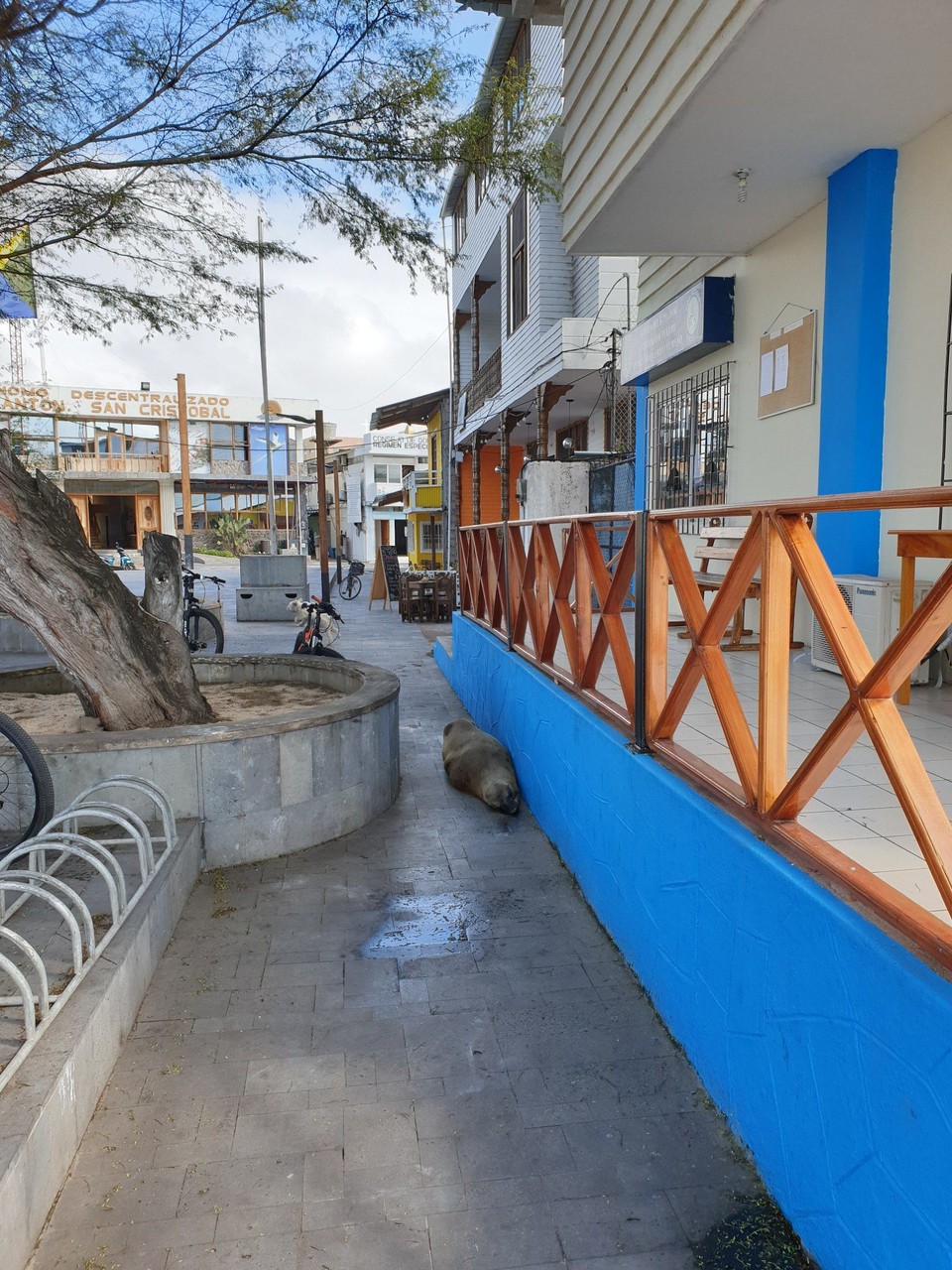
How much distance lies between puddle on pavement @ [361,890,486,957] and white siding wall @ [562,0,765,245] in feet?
13.6

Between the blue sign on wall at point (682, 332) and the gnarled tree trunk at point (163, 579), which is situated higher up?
the blue sign on wall at point (682, 332)

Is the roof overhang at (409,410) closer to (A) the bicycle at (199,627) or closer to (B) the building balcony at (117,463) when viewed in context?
A: (A) the bicycle at (199,627)

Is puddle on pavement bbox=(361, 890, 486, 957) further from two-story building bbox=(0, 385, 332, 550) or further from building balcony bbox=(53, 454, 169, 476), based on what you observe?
building balcony bbox=(53, 454, 169, 476)

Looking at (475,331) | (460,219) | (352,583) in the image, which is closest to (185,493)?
(352,583)

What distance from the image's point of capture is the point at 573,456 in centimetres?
1149

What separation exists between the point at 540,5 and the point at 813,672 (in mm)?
5836

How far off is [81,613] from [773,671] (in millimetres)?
4099

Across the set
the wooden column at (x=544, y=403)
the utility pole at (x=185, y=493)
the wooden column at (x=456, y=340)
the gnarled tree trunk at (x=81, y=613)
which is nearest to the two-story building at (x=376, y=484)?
the utility pole at (x=185, y=493)

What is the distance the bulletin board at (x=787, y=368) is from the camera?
6148 millimetres

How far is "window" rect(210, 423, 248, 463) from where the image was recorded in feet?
138

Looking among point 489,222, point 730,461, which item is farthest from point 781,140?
point 489,222

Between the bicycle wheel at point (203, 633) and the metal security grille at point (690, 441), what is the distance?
17.4 ft

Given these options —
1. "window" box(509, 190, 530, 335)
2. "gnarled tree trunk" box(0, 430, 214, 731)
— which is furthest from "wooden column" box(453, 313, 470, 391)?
"gnarled tree trunk" box(0, 430, 214, 731)

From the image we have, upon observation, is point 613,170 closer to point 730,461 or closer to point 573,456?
point 730,461
